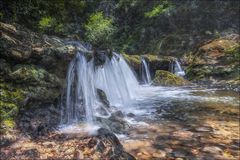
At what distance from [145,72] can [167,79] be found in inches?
57.7

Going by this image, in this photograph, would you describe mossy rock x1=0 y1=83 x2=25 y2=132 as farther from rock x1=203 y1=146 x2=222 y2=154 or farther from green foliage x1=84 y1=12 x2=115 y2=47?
green foliage x1=84 y1=12 x2=115 y2=47

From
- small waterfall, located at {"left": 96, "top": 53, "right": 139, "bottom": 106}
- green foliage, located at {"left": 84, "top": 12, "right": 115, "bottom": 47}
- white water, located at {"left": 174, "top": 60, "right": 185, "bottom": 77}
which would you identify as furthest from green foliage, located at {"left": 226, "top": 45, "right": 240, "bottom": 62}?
green foliage, located at {"left": 84, "top": 12, "right": 115, "bottom": 47}

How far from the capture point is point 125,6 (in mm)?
20016

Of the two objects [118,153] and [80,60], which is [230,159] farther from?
[80,60]

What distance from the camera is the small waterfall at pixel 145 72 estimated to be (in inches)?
563

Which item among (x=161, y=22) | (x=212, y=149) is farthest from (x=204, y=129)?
(x=161, y=22)

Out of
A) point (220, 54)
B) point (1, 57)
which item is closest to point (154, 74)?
point (220, 54)

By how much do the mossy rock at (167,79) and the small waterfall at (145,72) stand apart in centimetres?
57

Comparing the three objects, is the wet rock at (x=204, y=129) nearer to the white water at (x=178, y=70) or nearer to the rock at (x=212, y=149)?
the rock at (x=212, y=149)

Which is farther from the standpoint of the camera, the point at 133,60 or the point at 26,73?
the point at 133,60

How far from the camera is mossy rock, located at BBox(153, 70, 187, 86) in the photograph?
13180mm

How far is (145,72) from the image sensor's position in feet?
47.5

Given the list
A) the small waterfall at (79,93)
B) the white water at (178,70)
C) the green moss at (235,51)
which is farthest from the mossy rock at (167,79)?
the small waterfall at (79,93)

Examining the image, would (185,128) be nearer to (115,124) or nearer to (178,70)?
(115,124)
